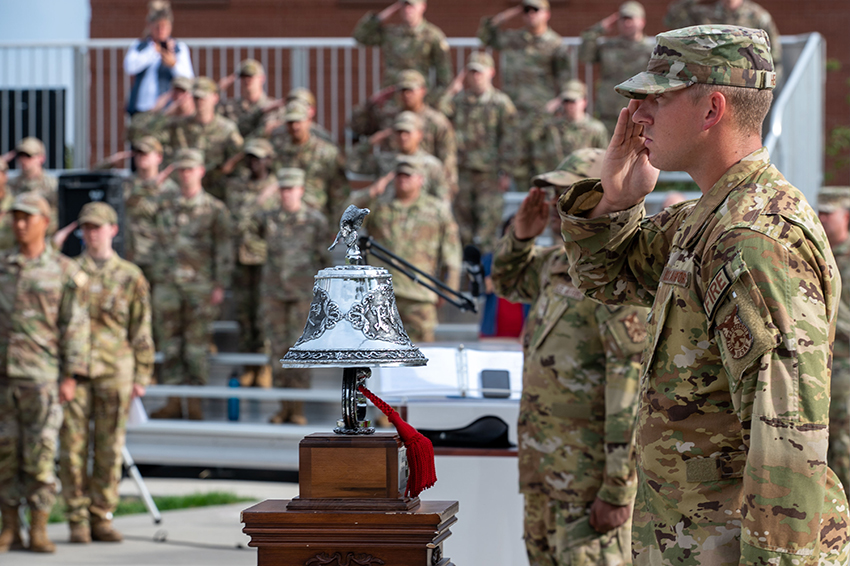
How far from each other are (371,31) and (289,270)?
3560 millimetres

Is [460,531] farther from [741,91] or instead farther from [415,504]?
[741,91]

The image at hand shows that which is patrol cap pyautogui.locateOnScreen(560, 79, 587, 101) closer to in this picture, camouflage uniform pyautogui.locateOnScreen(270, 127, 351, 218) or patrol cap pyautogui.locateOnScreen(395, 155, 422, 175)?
patrol cap pyautogui.locateOnScreen(395, 155, 422, 175)

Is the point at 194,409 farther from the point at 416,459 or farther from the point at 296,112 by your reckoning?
the point at 416,459

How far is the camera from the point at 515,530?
4582 mm

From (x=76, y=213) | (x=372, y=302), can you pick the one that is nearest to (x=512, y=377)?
(x=372, y=302)

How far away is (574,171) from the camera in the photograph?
418 cm

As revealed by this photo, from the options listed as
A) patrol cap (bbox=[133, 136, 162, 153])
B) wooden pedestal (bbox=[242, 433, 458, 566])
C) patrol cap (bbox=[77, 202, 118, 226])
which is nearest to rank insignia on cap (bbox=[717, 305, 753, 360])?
wooden pedestal (bbox=[242, 433, 458, 566])

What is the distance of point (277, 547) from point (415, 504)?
0.32m

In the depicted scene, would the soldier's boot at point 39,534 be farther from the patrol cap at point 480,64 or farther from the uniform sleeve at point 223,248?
the patrol cap at point 480,64

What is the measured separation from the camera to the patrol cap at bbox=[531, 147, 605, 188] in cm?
406

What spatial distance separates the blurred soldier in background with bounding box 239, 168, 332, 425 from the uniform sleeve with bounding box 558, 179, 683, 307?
722cm

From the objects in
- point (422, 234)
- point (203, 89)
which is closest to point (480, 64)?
point (422, 234)

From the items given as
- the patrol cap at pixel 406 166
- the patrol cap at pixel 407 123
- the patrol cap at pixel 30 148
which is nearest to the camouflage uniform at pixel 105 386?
the patrol cap at pixel 406 166

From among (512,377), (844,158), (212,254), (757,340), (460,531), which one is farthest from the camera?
(844,158)
